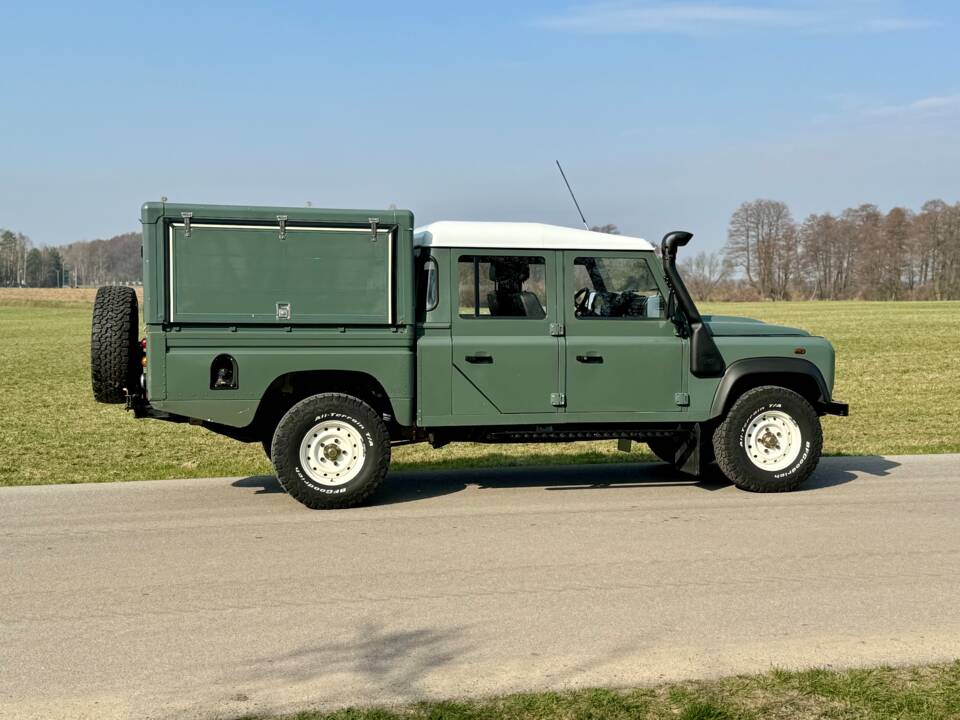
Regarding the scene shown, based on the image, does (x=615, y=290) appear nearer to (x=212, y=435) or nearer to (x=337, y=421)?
(x=337, y=421)

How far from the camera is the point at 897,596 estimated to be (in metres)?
5.99

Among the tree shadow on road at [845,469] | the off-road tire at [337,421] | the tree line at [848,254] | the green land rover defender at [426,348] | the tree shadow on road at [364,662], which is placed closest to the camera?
the tree shadow on road at [364,662]

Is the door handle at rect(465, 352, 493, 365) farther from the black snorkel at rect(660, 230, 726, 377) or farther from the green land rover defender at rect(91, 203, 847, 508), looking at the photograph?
the black snorkel at rect(660, 230, 726, 377)

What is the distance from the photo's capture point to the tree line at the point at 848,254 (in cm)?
11269

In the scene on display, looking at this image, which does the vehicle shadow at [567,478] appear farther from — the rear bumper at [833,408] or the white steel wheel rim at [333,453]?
the rear bumper at [833,408]

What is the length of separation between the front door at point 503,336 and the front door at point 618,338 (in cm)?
18

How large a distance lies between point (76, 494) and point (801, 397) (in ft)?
20.3

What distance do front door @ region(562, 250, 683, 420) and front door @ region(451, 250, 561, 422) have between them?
0.60 ft

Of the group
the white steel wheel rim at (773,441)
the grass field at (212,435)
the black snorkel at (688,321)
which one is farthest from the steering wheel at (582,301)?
the grass field at (212,435)

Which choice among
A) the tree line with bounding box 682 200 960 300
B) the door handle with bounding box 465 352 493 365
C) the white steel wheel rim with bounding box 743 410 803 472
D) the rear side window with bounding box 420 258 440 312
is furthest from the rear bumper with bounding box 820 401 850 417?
the tree line with bounding box 682 200 960 300

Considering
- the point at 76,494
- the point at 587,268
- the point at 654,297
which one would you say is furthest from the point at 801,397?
the point at 76,494

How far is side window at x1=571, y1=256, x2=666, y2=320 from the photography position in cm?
900

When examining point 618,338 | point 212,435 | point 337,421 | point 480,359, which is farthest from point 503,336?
point 212,435

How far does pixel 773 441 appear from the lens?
9266 millimetres
